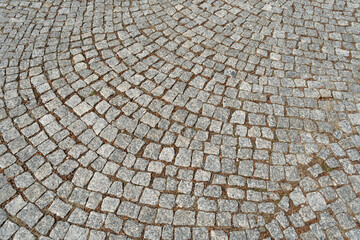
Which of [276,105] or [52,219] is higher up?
[276,105]

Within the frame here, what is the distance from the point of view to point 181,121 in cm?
411

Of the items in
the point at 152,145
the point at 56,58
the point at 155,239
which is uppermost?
the point at 56,58

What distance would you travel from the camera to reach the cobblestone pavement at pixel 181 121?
10.9ft

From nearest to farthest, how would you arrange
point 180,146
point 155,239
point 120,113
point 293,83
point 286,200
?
point 155,239 → point 286,200 → point 180,146 → point 120,113 → point 293,83

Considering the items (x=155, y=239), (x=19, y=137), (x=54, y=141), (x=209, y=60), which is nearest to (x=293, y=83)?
(x=209, y=60)

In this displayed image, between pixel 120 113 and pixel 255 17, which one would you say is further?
pixel 255 17

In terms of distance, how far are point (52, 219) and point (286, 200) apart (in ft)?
8.65

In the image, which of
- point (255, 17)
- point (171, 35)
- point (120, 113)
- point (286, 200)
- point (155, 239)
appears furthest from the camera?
point (255, 17)

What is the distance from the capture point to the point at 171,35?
5301 mm

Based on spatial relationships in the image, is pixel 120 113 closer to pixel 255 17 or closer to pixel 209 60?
pixel 209 60

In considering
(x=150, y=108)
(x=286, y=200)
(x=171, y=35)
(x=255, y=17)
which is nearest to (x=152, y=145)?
(x=150, y=108)

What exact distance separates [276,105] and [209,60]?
1.33 meters

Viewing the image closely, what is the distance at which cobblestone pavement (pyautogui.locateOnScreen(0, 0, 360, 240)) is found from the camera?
3314mm

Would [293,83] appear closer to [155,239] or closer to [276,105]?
[276,105]
